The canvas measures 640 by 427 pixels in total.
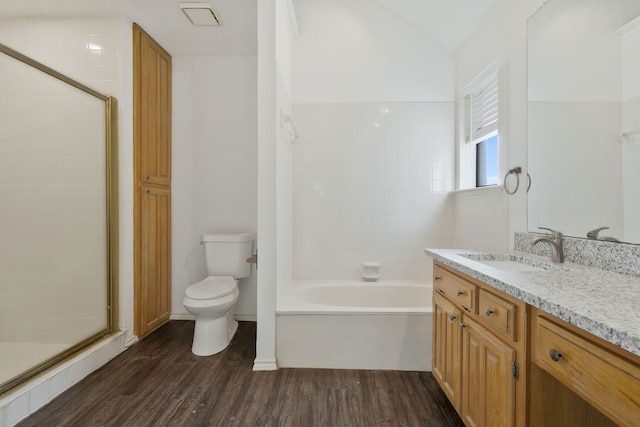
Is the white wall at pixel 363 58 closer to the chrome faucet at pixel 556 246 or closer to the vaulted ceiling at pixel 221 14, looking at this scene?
the vaulted ceiling at pixel 221 14

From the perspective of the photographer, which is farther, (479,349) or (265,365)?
(265,365)

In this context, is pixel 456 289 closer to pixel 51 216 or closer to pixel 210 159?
pixel 210 159

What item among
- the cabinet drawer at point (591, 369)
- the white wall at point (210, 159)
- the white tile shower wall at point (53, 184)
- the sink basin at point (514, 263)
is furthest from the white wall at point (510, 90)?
the white tile shower wall at point (53, 184)

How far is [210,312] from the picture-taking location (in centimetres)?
213

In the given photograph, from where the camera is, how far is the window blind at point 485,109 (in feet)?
6.88

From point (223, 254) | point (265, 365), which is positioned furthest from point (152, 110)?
point (265, 365)

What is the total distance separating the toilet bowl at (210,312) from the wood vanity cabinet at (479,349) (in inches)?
Result: 58.1

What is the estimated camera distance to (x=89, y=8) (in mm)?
2137

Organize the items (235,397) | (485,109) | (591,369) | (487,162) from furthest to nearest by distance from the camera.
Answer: (487,162), (485,109), (235,397), (591,369)

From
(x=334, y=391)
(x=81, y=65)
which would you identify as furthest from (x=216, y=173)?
(x=334, y=391)

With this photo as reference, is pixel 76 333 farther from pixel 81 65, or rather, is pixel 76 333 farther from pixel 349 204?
pixel 349 204

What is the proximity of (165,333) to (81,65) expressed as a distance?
2209mm

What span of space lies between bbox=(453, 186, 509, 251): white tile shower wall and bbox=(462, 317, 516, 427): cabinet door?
2.99 feet

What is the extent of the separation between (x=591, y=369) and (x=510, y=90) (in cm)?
173
